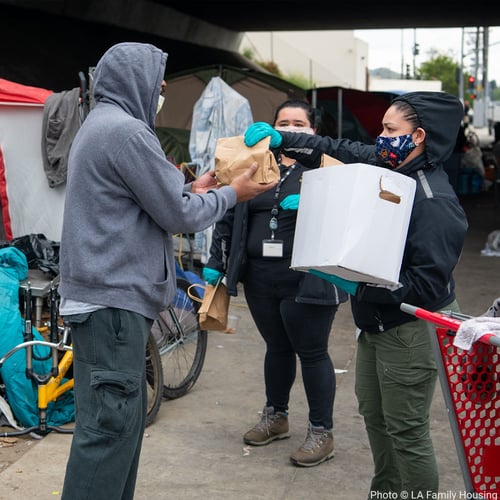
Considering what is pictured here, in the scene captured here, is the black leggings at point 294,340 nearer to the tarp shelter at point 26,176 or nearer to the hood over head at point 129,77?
the hood over head at point 129,77

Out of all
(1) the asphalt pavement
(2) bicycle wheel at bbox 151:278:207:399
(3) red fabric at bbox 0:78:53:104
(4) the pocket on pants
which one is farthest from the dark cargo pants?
(3) red fabric at bbox 0:78:53:104

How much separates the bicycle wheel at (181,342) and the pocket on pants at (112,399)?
2446mm

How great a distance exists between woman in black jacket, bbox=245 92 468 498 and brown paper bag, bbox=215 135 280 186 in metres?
0.42

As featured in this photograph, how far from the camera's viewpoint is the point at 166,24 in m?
24.3

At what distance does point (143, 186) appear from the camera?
8.90ft

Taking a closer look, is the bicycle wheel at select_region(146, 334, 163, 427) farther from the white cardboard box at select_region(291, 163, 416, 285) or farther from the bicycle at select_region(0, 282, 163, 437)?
the white cardboard box at select_region(291, 163, 416, 285)

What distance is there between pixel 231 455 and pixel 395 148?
6.84ft

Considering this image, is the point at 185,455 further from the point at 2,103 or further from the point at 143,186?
the point at 2,103

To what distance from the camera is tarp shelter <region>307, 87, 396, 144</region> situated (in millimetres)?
15219

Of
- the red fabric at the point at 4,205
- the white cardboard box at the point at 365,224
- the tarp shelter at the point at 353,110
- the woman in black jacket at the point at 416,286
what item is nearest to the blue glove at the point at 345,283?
A: the woman in black jacket at the point at 416,286

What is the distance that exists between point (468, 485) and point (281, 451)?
2.02 m

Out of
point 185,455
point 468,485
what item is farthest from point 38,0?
point 468,485

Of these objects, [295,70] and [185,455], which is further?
[295,70]

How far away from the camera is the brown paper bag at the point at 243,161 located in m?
3.21
